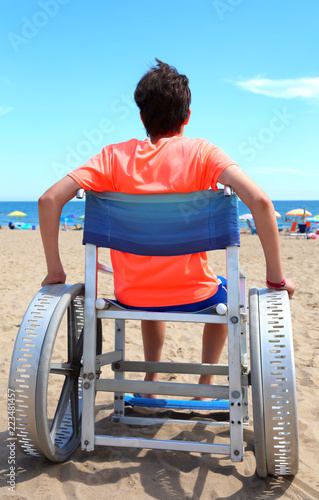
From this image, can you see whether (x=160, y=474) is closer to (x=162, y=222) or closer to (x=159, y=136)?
(x=162, y=222)

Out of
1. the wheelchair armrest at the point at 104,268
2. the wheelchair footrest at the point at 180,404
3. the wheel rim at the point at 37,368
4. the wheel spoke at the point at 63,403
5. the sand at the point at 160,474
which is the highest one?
the wheelchair armrest at the point at 104,268

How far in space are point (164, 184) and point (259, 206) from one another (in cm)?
40

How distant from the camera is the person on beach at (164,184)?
1.89 m

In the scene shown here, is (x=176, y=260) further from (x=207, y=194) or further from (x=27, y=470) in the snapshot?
(x=27, y=470)

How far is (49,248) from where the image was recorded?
2.05 meters

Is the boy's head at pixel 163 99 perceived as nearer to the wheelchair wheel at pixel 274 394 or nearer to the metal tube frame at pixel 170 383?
the metal tube frame at pixel 170 383

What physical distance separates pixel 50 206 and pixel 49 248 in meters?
0.21

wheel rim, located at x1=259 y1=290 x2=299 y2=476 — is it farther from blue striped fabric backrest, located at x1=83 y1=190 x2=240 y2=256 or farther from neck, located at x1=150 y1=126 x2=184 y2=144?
neck, located at x1=150 y1=126 x2=184 y2=144

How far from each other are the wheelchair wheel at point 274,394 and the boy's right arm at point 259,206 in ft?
0.75

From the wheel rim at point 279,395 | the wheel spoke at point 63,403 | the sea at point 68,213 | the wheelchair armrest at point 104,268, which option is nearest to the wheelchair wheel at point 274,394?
the wheel rim at point 279,395

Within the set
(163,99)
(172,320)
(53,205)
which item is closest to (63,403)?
(172,320)

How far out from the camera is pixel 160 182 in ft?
6.33

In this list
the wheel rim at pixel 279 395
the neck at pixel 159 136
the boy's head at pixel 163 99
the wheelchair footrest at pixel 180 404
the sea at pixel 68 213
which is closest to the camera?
the wheel rim at pixel 279 395

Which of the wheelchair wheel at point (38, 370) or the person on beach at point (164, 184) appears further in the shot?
the person on beach at point (164, 184)
